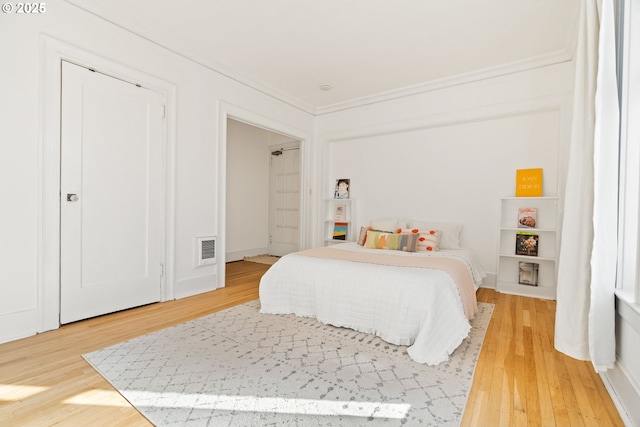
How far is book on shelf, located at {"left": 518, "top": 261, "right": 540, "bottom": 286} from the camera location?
11.7ft

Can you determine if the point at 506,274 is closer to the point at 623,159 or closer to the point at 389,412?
the point at 623,159

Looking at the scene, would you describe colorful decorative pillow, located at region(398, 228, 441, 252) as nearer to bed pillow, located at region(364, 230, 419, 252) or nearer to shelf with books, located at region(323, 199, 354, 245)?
bed pillow, located at region(364, 230, 419, 252)

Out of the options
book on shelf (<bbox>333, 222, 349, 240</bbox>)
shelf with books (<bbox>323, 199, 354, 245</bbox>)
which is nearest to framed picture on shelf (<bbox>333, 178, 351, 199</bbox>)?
shelf with books (<bbox>323, 199, 354, 245</bbox>)

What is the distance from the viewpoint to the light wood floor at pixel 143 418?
4.73 feet

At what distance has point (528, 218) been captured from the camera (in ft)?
11.8

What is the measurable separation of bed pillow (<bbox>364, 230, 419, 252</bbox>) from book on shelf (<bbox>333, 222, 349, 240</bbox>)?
115 cm

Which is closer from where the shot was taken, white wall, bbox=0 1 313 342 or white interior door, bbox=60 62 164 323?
white wall, bbox=0 1 313 342

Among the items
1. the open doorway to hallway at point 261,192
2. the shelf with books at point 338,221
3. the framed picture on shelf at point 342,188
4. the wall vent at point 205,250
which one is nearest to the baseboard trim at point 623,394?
the wall vent at point 205,250

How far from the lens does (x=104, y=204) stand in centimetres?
274

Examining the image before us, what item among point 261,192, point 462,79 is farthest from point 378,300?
point 261,192

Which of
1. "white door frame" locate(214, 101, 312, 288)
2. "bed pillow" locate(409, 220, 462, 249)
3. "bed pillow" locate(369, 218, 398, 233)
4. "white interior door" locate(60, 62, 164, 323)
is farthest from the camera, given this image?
Result: "bed pillow" locate(369, 218, 398, 233)

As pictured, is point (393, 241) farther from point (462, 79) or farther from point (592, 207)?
point (462, 79)

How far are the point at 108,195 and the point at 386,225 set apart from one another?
3130 millimetres

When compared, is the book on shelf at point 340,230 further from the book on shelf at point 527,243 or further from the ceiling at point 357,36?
the book on shelf at point 527,243
